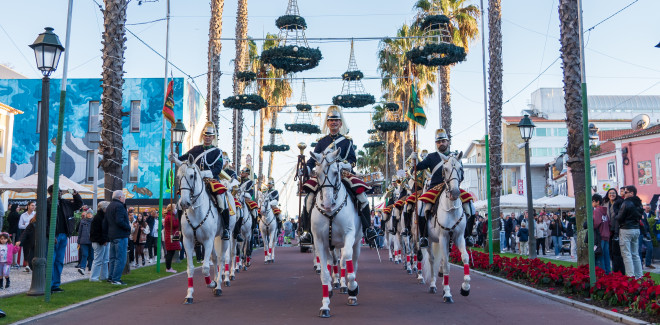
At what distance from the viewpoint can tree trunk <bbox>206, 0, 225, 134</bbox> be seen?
26.5m

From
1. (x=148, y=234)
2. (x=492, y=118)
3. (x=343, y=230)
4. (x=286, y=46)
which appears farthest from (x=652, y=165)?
(x=343, y=230)

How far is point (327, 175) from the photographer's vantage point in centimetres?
949

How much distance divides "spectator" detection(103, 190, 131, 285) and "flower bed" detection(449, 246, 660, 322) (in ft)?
31.6

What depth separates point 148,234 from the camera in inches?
886

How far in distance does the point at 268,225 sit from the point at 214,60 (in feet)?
29.6

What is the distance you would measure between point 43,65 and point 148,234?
1204cm

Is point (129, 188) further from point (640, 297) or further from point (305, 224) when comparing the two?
point (640, 297)

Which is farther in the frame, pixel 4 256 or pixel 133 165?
pixel 133 165

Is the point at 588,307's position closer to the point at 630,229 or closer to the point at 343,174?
the point at 630,229

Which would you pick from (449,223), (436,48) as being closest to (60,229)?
(449,223)

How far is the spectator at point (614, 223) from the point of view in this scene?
13.4 meters

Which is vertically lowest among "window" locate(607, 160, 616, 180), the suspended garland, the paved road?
the paved road

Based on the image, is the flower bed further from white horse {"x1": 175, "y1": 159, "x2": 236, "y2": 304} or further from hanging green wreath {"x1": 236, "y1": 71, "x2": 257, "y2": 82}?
hanging green wreath {"x1": 236, "y1": 71, "x2": 257, "y2": 82}

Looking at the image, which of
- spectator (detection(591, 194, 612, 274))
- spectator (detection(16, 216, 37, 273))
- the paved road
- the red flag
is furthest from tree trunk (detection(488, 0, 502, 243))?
spectator (detection(16, 216, 37, 273))
